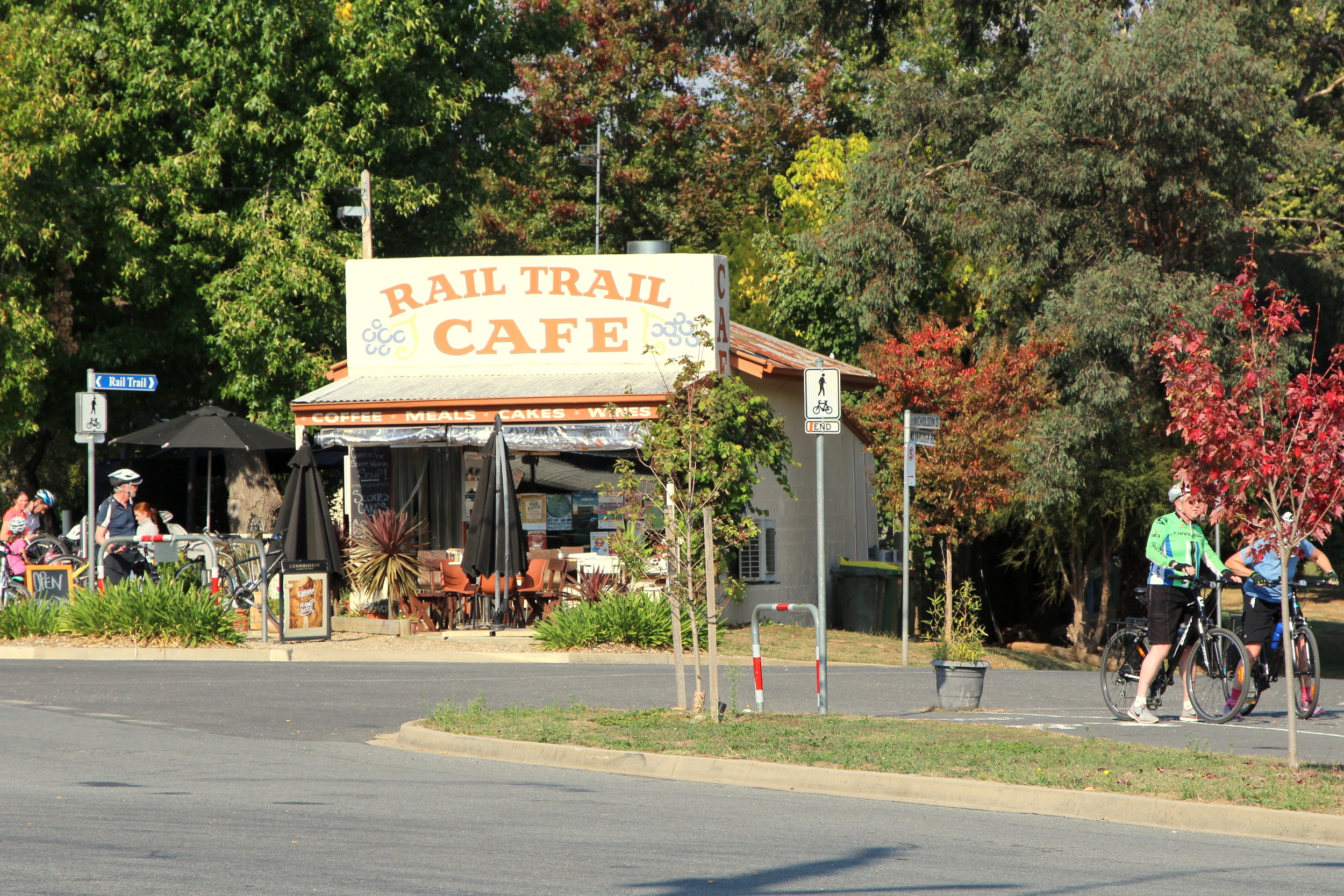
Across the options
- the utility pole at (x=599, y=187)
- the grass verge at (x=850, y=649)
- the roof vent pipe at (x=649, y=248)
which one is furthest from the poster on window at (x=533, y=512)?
the utility pole at (x=599, y=187)

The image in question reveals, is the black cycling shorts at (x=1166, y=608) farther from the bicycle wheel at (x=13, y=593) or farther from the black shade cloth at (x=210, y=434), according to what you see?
the bicycle wheel at (x=13, y=593)

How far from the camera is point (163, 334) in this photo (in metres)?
26.1

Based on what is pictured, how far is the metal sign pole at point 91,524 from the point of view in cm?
1762

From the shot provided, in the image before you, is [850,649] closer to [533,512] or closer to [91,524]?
[533,512]

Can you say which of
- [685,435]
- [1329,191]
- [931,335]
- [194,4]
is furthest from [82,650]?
[1329,191]

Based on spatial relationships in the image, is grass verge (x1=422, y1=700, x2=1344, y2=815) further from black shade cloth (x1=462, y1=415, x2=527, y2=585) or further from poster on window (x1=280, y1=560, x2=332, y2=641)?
poster on window (x1=280, y1=560, x2=332, y2=641)

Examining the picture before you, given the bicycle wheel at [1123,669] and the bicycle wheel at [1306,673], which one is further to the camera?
the bicycle wheel at [1123,669]

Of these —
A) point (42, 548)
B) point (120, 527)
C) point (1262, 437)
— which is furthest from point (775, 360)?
point (1262, 437)

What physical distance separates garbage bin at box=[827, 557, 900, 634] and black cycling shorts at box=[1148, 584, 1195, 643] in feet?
40.4

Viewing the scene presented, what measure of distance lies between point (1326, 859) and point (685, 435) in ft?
18.2

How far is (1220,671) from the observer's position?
1219 cm

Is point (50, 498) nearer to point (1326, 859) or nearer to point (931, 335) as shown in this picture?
point (931, 335)

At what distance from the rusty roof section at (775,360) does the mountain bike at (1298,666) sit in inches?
358

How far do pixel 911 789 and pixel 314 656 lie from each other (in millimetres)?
9806
